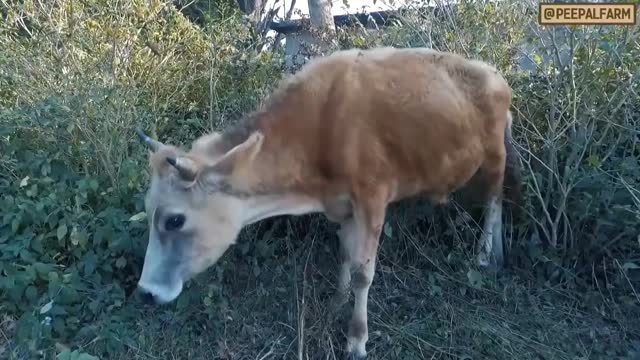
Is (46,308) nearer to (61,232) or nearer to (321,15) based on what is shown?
(61,232)

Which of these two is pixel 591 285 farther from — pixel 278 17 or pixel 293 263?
pixel 278 17

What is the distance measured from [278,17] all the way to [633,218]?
4.86 meters

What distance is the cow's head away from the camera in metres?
3.86

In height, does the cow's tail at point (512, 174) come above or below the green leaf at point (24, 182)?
below

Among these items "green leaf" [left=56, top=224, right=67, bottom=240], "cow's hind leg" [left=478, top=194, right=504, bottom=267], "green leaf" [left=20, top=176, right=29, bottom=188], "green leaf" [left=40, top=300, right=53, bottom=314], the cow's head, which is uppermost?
the cow's head

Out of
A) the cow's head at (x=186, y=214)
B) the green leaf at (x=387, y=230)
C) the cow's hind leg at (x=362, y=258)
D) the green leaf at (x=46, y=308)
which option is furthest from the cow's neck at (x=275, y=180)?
the green leaf at (x=46, y=308)

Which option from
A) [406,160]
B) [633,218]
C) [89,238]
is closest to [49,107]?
[89,238]

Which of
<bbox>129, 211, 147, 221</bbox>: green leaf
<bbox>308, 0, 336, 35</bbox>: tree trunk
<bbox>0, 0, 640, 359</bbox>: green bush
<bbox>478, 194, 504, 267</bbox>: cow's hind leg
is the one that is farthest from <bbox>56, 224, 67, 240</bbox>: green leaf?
<bbox>308, 0, 336, 35</bbox>: tree trunk

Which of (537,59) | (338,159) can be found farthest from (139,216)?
(537,59)

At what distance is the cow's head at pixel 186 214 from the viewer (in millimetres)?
3855

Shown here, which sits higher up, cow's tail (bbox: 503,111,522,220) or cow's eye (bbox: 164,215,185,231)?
cow's eye (bbox: 164,215,185,231)

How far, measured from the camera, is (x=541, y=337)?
14.5 ft

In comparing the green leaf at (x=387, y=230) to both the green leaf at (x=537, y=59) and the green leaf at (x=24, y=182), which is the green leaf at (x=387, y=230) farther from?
the green leaf at (x=24, y=182)

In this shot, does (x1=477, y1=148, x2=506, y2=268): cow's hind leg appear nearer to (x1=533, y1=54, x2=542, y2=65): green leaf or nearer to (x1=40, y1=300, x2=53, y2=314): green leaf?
(x1=533, y1=54, x2=542, y2=65): green leaf
